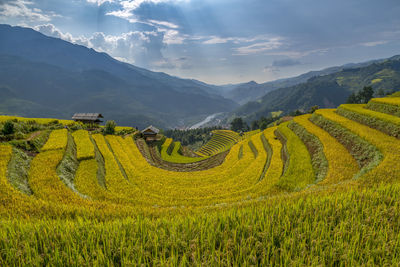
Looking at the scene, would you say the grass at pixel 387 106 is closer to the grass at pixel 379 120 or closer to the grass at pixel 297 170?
the grass at pixel 379 120

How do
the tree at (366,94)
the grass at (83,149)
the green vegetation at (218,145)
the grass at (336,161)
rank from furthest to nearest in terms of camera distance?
1. the tree at (366,94)
2. the green vegetation at (218,145)
3. the grass at (83,149)
4. the grass at (336,161)

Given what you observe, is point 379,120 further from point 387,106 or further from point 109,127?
point 109,127

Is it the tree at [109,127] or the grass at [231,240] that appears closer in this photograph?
the grass at [231,240]

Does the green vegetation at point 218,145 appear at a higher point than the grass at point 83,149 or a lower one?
lower

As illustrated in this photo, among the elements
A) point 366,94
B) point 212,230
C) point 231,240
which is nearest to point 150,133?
point 212,230

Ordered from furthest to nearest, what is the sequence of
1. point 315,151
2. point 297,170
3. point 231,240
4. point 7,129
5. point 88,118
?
point 88,118 < point 315,151 < point 7,129 < point 297,170 < point 231,240

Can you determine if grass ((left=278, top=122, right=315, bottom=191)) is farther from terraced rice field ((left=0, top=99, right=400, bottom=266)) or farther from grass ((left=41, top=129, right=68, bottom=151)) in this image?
grass ((left=41, top=129, right=68, bottom=151))

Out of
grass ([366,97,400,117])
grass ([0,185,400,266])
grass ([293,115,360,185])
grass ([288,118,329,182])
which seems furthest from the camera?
grass ([366,97,400,117])

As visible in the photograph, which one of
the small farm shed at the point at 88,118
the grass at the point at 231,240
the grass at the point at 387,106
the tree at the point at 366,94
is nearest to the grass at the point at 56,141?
the grass at the point at 231,240

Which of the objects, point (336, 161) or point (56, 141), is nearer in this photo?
point (336, 161)

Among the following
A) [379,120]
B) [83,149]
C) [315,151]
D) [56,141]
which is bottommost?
[315,151]

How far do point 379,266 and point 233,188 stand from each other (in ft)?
37.2

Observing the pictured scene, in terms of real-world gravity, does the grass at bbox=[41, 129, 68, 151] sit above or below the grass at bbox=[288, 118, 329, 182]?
above

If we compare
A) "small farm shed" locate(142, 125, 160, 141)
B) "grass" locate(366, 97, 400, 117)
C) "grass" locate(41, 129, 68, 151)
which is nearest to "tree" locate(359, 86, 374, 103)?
"grass" locate(366, 97, 400, 117)
